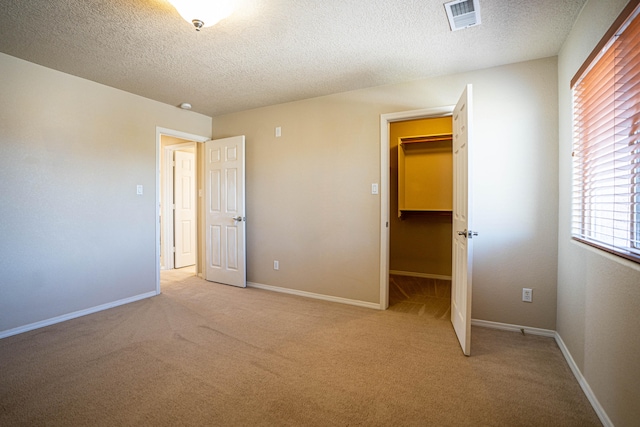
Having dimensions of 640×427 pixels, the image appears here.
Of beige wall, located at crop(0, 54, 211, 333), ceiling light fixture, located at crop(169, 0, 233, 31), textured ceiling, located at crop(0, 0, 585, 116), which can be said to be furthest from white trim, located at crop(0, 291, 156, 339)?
ceiling light fixture, located at crop(169, 0, 233, 31)

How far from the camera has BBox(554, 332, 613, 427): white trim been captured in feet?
4.91

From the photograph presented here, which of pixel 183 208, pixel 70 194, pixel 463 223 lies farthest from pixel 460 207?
pixel 183 208

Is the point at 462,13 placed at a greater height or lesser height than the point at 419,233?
greater

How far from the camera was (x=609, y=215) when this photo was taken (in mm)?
1634

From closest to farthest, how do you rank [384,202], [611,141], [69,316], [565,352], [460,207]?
[611,141] → [565,352] → [460,207] → [69,316] → [384,202]

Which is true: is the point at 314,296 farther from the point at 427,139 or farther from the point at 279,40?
the point at 427,139

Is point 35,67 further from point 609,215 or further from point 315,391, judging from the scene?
point 609,215

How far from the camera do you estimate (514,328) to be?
2641mm

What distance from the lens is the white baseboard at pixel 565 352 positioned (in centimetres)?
153

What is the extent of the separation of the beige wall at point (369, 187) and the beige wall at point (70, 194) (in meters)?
1.29

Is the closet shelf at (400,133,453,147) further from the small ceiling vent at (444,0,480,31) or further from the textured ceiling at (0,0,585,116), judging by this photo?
the small ceiling vent at (444,0,480,31)

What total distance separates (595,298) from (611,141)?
2.94 feet

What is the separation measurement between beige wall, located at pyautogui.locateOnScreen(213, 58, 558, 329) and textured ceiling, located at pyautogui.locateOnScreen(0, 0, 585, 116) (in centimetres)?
26

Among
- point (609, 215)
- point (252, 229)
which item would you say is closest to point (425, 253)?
point (252, 229)
